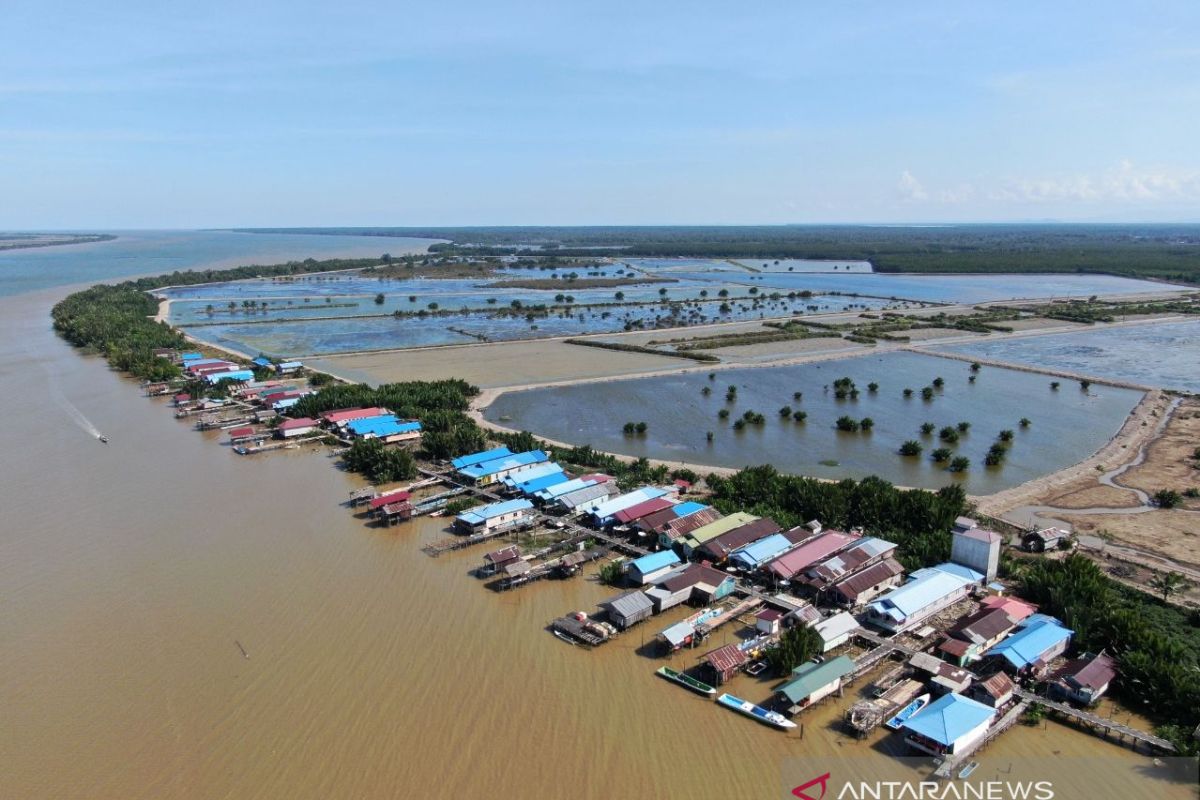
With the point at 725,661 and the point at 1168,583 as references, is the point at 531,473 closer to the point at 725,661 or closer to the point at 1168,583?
the point at 725,661

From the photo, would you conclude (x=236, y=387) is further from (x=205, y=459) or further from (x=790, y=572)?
(x=790, y=572)

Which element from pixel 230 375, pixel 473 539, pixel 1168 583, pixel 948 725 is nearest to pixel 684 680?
pixel 948 725

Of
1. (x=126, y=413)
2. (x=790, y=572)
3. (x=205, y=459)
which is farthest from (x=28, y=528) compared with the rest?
(x=790, y=572)

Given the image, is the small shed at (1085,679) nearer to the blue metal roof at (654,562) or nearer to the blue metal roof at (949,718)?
the blue metal roof at (949,718)

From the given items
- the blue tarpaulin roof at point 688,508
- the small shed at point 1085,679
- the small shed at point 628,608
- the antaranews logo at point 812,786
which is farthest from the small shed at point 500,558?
the small shed at point 1085,679

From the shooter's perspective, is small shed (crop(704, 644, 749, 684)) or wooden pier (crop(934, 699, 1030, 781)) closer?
wooden pier (crop(934, 699, 1030, 781))

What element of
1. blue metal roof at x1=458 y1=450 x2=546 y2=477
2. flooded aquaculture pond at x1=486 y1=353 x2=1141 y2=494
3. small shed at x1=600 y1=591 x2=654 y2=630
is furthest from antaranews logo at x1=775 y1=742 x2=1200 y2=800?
blue metal roof at x1=458 y1=450 x2=546 y2=477

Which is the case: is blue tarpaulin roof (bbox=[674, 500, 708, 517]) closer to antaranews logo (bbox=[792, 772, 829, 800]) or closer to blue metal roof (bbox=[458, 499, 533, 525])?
blue metal roof (bbox=[458, 499, 533, 525])
